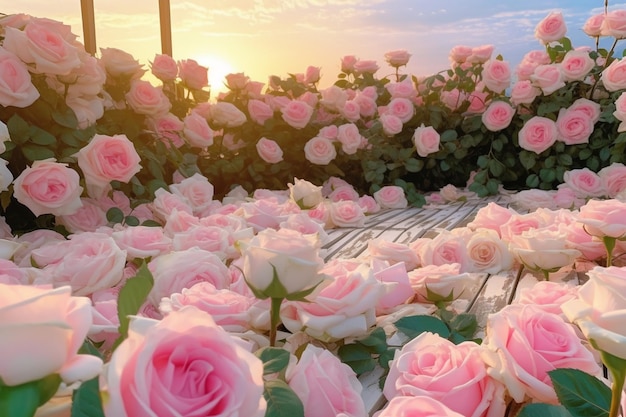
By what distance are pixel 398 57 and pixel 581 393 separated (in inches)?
117

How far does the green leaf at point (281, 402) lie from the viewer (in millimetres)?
503

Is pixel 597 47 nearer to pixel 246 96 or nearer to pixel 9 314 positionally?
pixel 246 96

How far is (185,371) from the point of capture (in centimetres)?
35

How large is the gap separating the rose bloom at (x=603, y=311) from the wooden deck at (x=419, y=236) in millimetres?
297

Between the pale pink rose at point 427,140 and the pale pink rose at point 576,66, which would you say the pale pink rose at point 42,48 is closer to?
the pale pink rose at point 427,140

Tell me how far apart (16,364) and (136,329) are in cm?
6

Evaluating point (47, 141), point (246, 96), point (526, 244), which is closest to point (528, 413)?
point (526, 244)

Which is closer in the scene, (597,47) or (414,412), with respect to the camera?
(414,412)

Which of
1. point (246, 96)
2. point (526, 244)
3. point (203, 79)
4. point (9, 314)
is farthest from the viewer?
point (246, 96)

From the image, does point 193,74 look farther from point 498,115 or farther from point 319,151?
point 498,115

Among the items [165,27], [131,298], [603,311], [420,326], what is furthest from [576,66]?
[131,298]

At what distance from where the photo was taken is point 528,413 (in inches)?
22.1

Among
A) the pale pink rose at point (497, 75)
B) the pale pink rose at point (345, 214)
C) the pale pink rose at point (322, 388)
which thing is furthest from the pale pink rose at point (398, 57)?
the pale pink rose at point (322, 388)

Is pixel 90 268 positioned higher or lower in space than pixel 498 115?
higher
